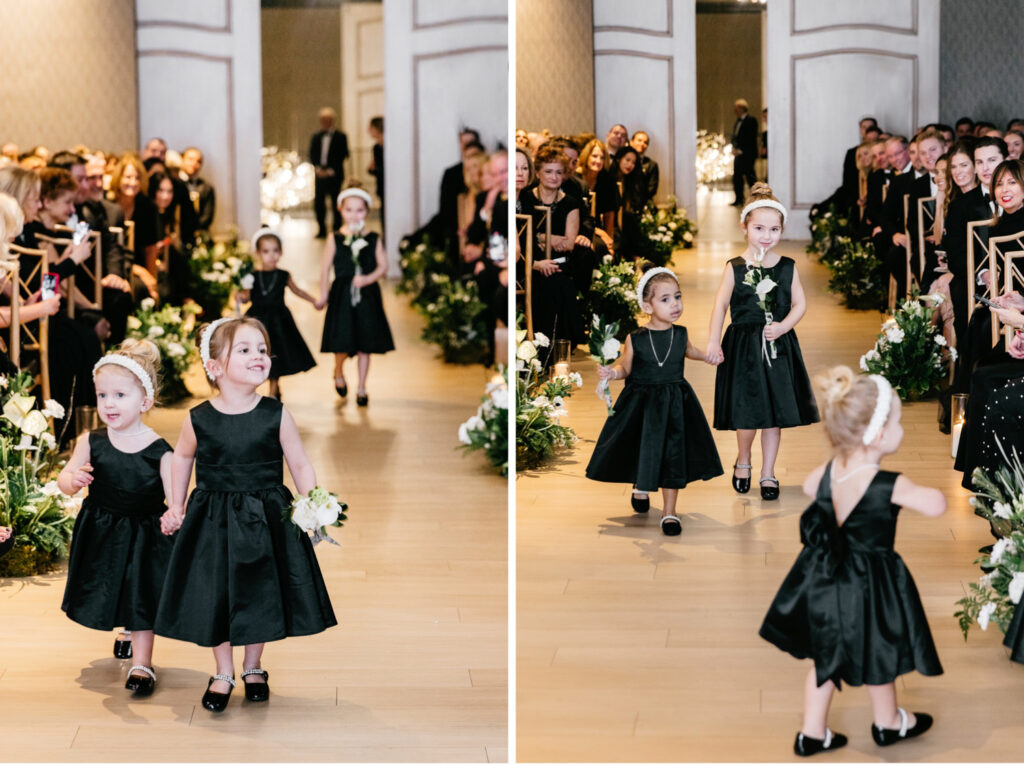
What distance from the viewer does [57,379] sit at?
693cm

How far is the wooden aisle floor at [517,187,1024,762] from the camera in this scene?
3.76 m

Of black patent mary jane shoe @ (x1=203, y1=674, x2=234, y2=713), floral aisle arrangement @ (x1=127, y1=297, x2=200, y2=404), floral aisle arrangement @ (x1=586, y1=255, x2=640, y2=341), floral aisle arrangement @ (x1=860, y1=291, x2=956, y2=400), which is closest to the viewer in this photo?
black patent mary jane shoe @ (x1=203, y1=674, x2=234, y2=713)

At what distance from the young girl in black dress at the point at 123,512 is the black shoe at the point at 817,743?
70.9 inches

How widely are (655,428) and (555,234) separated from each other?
715 mm

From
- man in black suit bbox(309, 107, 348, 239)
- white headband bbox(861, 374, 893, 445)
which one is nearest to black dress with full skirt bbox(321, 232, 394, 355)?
man in black suit bbox(309, 107, 348, 239)

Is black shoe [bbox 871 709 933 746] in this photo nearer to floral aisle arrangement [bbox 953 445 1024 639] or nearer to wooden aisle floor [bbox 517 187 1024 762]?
wooden aisle floor [bbox 517 187 1024 762]

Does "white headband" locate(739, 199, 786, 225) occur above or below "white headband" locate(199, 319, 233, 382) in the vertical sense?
above

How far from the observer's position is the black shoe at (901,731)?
11.8 feet

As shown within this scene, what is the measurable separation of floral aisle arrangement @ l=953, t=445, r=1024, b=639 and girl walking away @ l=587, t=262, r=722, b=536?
2.76 ft

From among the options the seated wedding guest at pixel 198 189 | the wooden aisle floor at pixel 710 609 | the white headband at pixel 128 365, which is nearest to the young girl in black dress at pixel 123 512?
the white headband at pixel 128 365

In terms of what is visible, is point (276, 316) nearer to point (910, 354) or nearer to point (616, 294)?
point (616, 294)

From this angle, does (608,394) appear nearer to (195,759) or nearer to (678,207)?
(678,207)

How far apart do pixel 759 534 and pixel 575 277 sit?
1068 mm

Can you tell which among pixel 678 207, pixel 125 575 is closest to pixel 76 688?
pixel 125 575
